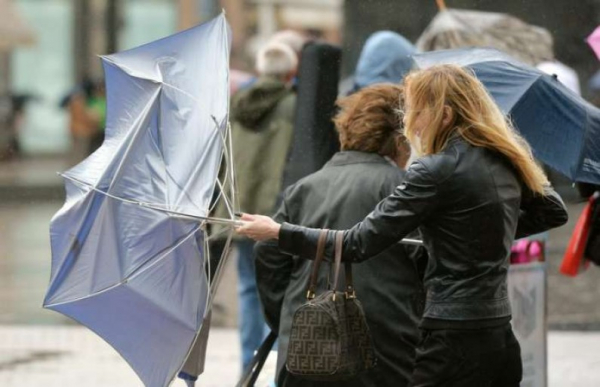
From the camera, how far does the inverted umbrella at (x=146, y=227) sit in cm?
430

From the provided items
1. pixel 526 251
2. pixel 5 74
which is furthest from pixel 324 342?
pixel 5 74

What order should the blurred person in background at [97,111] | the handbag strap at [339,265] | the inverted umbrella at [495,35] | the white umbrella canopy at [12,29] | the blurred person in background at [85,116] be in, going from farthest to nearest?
the white umbrella canopy at [12,29]
the blurred person in background at [85,116]
the blurred person in background at [97,111]
the inverted umbrella at [495,35]
the handbag strap at [339,265]

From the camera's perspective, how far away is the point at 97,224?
14.1ft

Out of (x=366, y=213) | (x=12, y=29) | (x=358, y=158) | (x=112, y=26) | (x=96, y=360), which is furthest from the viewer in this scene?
(x=12, y=29)

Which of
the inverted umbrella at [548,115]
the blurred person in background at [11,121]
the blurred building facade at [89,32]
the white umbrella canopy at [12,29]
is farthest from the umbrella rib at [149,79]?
the blurred person in background at [11,121]

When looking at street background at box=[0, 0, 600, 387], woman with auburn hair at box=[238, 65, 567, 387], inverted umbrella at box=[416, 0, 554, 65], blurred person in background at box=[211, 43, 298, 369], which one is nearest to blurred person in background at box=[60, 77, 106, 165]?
street background at box=[0, 0, 600, 387]

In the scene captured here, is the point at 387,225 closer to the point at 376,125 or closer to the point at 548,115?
the point at 376,125

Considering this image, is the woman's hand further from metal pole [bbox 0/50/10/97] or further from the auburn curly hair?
metal pole [bbox 0/50/10/97]

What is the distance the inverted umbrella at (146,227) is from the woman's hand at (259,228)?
0.48ft

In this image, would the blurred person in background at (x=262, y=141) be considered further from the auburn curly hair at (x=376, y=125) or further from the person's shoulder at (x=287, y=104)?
the auburn curly hair at (x=376, y=125)

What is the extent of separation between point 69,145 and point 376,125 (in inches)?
877

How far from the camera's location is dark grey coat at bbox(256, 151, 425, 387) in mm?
4633

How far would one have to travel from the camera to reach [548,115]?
502 centimetres

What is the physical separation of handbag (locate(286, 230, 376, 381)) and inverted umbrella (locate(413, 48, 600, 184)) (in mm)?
1032
